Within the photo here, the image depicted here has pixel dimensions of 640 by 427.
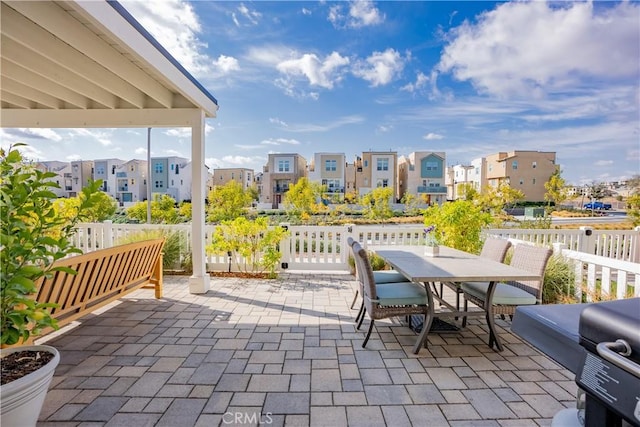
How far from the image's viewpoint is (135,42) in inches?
110

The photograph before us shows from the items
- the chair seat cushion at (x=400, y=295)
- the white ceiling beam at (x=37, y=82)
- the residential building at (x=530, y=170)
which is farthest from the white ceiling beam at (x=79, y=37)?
the residential building at (x=530, y=170)

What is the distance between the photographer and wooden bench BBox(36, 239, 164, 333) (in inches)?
101

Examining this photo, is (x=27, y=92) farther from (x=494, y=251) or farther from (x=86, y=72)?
(x=494, y=251)

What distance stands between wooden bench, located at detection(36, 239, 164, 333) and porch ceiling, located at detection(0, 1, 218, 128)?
6.27 feet

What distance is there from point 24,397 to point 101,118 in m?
4.26

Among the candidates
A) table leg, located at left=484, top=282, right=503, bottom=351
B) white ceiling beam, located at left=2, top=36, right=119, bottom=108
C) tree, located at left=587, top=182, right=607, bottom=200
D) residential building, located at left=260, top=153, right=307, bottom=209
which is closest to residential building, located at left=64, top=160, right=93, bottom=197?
residential building, located at left=260, top=153, right=307, bottom=209

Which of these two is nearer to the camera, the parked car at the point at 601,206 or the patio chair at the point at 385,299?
the patio chair at the point at 385,299

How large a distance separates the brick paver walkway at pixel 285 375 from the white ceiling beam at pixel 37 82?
2.87m

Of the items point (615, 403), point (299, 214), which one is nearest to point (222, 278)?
point (615, 403)

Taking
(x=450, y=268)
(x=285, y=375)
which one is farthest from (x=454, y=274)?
(x=285, y=375)

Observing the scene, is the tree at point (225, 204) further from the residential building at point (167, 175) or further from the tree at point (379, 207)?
the residential building at point (167, 175)

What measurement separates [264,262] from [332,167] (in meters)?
24.2

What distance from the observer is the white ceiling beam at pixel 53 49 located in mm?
2443

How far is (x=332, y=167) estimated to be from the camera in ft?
94.2
